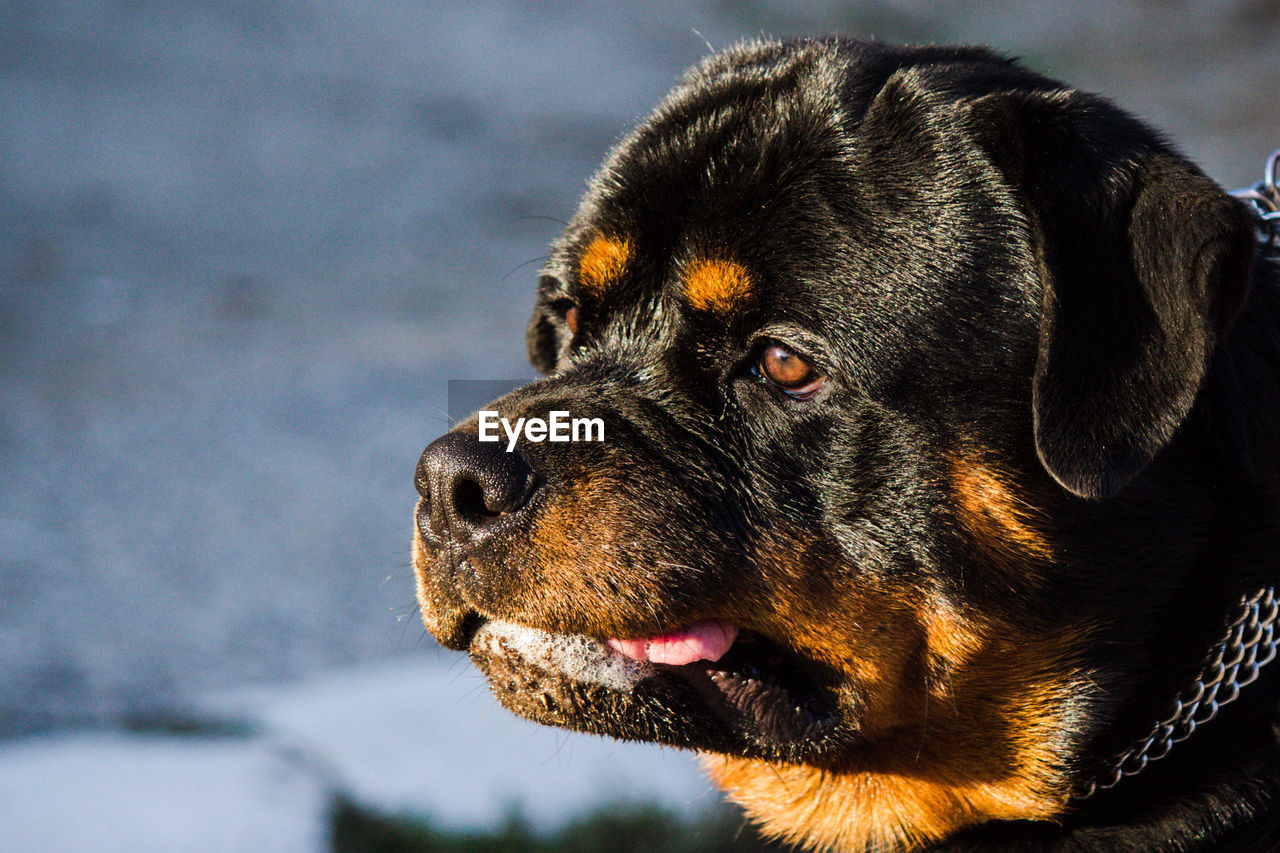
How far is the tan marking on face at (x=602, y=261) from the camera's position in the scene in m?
2.44

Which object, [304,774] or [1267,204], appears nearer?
[1267,204]

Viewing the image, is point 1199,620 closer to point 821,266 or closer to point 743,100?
point 821,266

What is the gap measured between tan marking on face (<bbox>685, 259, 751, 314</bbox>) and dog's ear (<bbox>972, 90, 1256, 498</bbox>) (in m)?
0.53

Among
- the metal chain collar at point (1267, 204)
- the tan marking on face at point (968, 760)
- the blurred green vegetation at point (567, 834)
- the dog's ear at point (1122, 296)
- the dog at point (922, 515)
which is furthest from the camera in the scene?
the blurred green vegetation at point (567, 834)

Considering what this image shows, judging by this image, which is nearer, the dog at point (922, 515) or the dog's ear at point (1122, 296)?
the dog's ear at point (1122, 296)

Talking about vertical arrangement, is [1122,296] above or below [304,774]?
above

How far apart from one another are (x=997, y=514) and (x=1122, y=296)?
1.42ft

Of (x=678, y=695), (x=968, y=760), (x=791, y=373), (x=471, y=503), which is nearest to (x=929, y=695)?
(x=968, y=760)

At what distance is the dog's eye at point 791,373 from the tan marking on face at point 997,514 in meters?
0.29

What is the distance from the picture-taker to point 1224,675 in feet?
6.82
